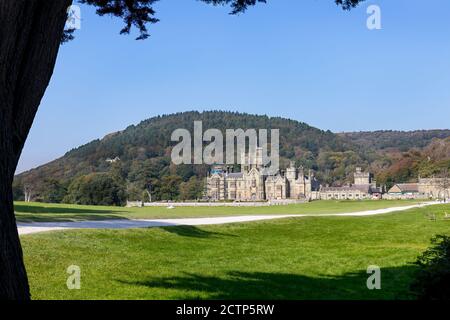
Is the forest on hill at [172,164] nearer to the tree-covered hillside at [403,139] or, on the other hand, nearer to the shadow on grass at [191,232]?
the tree-covered hillside at [403,139]

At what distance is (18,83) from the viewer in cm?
427

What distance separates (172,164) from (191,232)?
3929 inches

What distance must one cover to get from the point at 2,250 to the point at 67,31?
4.11m

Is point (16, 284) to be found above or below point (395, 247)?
above

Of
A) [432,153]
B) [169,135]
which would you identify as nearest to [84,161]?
[169,135]

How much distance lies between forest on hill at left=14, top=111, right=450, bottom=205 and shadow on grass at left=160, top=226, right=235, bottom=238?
163 ft

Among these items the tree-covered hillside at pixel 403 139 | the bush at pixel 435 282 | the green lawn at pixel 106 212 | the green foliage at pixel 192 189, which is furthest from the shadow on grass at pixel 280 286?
the tree-covered hillside at pixel 403 139

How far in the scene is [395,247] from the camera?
13.2 metres

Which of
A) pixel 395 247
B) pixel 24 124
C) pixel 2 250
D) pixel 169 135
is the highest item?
pixel 169 135

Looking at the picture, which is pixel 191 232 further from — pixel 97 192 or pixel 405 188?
pixel 405 188

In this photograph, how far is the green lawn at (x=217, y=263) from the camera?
7.46 metres
